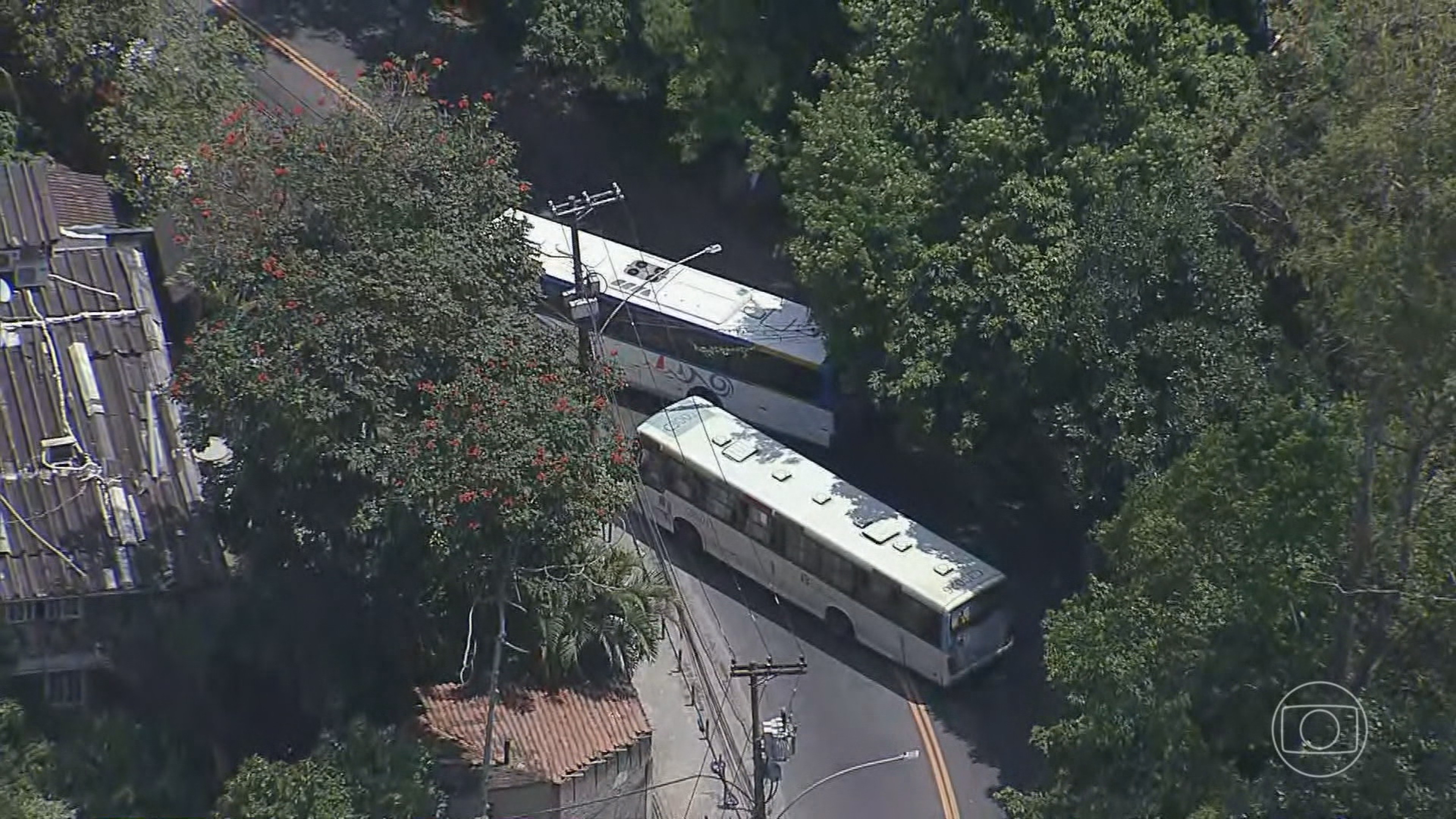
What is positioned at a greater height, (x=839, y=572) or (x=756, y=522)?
(x=756, y=522)

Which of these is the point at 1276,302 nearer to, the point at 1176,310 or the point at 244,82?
the point at 1176,310

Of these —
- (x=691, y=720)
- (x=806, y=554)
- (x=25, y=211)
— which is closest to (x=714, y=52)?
(x=806, y=554)

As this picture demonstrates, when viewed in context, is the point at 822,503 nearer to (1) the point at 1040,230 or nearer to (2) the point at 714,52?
(1) the point at 1040,230

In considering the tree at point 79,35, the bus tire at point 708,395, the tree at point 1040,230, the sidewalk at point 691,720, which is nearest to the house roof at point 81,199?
the tree at point 79,35

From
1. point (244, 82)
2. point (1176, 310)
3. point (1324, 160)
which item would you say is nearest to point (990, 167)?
point (1176, 310)

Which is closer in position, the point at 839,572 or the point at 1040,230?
the point at 1040,230

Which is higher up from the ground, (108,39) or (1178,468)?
(108,39)

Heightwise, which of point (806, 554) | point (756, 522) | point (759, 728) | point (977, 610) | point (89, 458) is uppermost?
point (89, 458)
